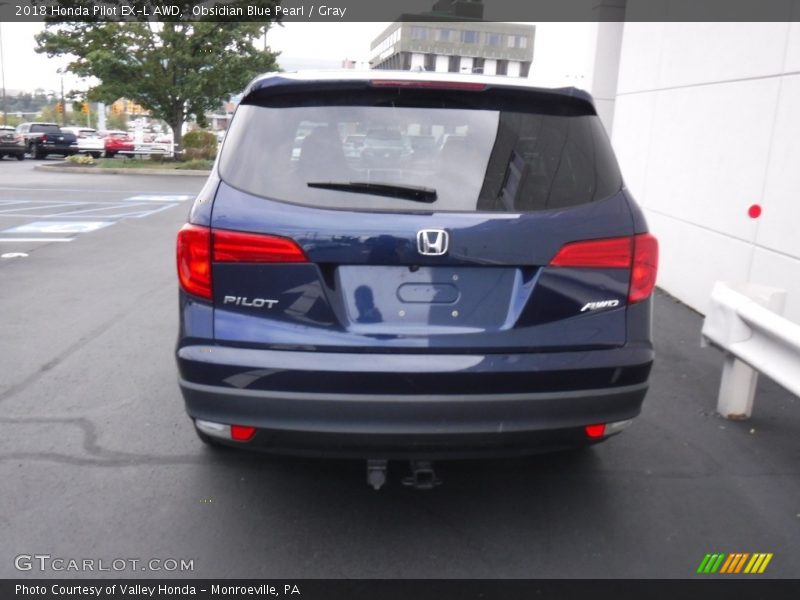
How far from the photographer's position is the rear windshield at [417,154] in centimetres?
293

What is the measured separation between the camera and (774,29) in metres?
6.15

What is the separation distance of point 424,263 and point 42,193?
1846 centimetres

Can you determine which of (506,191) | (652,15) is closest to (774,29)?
(652,15)

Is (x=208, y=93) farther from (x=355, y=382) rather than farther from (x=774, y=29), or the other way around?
(x=355, y=382)

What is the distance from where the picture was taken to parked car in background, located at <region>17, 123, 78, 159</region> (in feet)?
119

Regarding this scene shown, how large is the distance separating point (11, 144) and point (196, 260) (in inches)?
1487

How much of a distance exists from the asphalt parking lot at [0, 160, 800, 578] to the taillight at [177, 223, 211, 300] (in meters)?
1.10

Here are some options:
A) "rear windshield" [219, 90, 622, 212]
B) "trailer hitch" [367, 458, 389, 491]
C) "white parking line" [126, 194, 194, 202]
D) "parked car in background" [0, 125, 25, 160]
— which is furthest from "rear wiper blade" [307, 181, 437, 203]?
"parked car in background" [0, 125, 25, 160]

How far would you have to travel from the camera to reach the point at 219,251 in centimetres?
287

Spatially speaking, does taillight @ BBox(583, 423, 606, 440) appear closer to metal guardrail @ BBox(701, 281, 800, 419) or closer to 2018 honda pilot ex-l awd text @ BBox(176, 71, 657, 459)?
2018 honda pilot ex-l awd text @ BBox(176, 71, 657, 459)

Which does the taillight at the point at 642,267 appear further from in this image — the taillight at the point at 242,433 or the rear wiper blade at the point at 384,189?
the taillight at the point at 242,433

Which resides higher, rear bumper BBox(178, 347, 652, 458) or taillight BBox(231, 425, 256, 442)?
rear bumper BBox(178, 347, 652, 458)

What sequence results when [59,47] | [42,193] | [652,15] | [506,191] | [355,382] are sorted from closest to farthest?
[355,382]
[506,191]
[652,15]
[42,193]
[59,47]

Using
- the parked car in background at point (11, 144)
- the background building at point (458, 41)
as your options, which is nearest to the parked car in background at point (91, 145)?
the parked car in background at point (11, 144)
